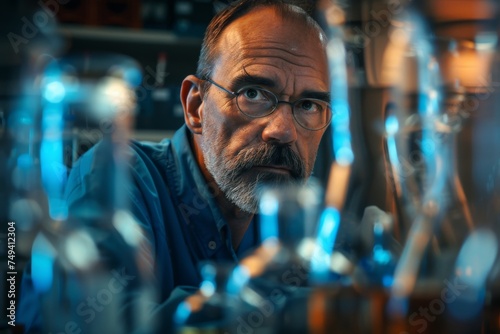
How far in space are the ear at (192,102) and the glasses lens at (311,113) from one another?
152 millimetres

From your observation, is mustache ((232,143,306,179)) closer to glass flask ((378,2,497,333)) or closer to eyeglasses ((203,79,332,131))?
eyeglasses ((203,79,332,131))

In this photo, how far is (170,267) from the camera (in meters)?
0.89

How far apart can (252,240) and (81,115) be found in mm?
304

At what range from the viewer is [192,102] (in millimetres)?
937

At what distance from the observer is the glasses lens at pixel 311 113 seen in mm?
901

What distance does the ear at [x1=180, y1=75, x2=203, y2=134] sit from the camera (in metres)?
0.93

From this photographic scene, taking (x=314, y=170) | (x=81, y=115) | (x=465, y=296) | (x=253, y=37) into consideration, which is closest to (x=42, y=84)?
(x=81, y=115)

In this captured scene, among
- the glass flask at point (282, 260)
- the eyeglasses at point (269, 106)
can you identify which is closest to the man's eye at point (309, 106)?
the eyeglasses at point (269, 106)

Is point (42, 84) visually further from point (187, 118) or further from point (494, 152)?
point (494, 152)

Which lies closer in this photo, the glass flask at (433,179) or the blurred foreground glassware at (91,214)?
the blurred foreground glassware at (91,214)

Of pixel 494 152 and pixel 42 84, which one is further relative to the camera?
pixel 494 152

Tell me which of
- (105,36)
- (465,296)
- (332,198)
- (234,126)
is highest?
(105,36)

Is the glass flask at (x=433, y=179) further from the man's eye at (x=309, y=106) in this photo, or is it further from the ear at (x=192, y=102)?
the ear at (x=192, y=102)

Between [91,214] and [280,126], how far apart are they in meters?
0.30
